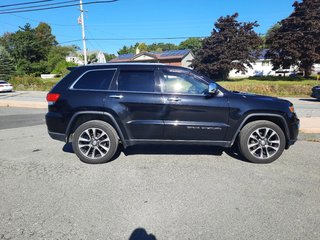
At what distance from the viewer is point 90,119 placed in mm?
4836

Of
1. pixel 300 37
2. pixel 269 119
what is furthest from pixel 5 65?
pixel 269 119

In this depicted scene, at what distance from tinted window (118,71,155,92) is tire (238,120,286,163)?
1932 millimetres

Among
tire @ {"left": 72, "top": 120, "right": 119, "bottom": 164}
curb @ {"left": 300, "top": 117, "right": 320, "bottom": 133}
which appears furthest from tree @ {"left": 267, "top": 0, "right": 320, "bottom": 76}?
tire @ {"left": 72, "top": 120, "right": 119, "bottom": 164}

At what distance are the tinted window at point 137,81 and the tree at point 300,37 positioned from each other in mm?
37114

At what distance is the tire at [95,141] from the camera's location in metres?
4.71

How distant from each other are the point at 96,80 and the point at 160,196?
8.32 feet

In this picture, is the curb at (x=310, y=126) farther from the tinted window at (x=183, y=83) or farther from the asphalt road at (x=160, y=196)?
the tinted window at (x=183, y=83)

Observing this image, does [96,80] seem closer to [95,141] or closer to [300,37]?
[95,141]

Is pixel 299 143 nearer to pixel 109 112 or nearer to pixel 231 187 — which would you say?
pixel 231 187

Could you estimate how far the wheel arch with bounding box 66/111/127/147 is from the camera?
15.3 feet

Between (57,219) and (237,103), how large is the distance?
3410mm

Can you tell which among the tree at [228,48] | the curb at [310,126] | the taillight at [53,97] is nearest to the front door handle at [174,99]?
the taillight at [53,97]

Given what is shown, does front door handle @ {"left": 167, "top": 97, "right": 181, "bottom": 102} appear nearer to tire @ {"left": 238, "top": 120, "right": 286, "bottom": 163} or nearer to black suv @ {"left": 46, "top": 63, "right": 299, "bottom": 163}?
black suv @ {"left": 46, "top": 63, "right": 299, "bottom": 163}

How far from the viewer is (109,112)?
465 cm
